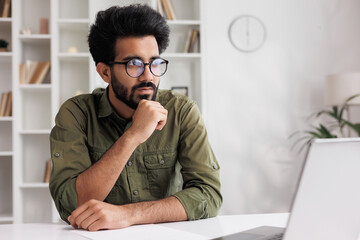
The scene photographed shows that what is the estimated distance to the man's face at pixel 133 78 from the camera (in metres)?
1.48

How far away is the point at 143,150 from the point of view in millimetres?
1562

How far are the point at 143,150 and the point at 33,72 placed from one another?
2.17 metres

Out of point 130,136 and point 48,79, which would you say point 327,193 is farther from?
point 48,79

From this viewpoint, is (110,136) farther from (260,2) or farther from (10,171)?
(260,2)

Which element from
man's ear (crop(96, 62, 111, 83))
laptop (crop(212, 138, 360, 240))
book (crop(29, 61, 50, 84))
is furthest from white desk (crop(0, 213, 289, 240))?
book (crop(29, 61, 50, 84))

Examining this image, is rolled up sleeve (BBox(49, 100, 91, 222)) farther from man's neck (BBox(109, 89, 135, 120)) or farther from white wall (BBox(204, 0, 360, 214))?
white wall (BBox(204, 0, 360, 214))

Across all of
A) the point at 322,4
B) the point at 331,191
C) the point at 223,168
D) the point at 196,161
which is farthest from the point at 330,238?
the point at 322,4

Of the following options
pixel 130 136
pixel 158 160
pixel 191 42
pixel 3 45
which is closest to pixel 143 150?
pixel 158 160

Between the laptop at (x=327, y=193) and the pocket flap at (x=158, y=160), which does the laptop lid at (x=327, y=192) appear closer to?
the laptop at (x=327, y=193)

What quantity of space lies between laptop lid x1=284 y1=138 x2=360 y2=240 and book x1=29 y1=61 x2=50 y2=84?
10.0ft

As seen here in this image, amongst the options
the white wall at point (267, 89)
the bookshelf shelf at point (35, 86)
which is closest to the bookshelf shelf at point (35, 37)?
the bookshelf shelf at point (35, 86)

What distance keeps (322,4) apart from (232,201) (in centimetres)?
206

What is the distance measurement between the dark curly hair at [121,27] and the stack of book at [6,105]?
2.01 m

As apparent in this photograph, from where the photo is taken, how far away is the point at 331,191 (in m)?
0.65
